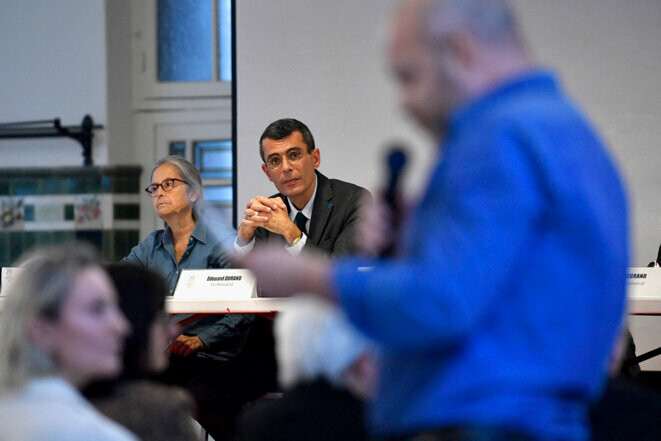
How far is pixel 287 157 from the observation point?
342cm

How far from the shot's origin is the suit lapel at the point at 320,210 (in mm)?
3322

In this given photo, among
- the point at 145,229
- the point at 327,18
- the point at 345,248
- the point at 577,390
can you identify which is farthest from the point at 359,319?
the point at 145,229

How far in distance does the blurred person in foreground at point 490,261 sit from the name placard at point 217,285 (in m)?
2.13

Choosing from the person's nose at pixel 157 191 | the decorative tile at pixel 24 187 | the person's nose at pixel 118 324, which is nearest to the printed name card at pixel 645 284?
the person's nose at pixel 157 191

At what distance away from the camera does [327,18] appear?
5.36 m

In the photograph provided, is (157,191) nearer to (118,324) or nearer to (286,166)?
(286,166)

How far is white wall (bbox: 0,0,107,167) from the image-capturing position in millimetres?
5953

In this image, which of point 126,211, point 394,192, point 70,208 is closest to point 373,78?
point 126,211

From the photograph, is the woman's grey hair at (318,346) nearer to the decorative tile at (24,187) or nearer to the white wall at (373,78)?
the white wall at (373,78)

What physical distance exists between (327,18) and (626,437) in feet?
14.1

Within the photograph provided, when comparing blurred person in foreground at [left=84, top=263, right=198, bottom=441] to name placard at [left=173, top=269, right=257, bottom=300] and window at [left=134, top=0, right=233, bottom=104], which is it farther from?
window at [left=134, top=0, right=233, bottom=104]

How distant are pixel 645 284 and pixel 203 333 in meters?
1.58

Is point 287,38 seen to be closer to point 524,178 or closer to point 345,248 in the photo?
point 345,248

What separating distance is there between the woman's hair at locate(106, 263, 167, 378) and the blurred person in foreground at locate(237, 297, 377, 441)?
212mm
